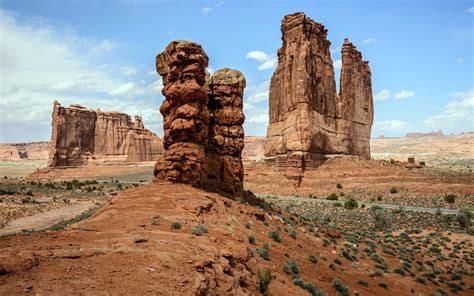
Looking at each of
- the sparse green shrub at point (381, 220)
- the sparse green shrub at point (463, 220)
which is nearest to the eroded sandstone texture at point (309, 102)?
the sparse green shrub at point (381, 220)

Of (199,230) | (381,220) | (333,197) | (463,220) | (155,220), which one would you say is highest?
(155,220)

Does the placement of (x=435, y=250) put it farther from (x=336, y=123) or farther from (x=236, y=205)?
(x=336, y=123)

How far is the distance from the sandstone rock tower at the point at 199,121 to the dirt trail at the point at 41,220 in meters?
11.6

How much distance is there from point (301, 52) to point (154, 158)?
71.4 m

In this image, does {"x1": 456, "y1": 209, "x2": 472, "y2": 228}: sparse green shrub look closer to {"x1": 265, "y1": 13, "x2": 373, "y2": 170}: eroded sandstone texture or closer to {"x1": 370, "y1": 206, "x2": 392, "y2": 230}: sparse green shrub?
{"x1": 370, "y1": 206, "x2": 392, "y2": 230}: sparse green shrub

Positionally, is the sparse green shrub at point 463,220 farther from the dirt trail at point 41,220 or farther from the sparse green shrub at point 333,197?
the dirt trail at point 41,220

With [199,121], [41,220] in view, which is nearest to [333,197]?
[199,121]

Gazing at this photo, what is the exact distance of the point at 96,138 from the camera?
105625 millimetres

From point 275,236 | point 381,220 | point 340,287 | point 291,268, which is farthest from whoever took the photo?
point 381,220

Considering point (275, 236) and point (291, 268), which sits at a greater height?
point (275, 236)

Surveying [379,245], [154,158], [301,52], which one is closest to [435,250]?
[379,245]

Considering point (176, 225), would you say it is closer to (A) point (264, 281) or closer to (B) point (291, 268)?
(A) point (264, 281)

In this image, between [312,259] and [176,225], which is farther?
[312,259]

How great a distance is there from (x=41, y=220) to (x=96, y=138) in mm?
82671
